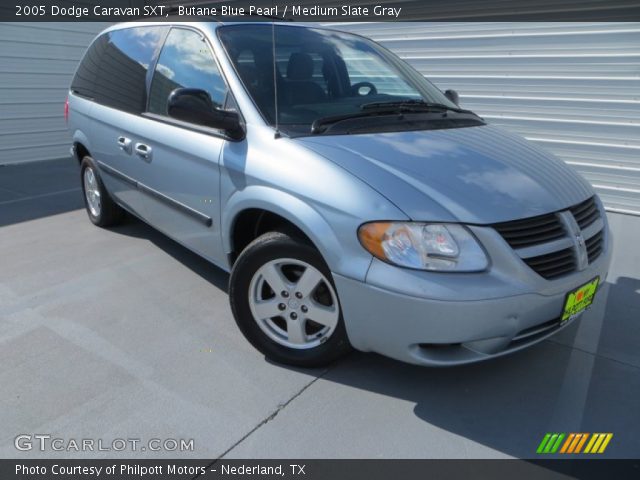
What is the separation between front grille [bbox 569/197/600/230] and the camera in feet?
8.33

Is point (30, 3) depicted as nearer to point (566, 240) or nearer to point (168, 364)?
point (168, 364)

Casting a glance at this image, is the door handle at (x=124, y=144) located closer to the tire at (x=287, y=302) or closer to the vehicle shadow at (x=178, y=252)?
the vehicle shadow at (x=178, y=252)

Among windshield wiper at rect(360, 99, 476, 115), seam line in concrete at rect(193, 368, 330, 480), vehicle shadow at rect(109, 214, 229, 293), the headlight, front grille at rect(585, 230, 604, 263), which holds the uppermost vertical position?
windshield wiper at rect(360, 99, 476, 115)

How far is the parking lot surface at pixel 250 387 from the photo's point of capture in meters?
2.25

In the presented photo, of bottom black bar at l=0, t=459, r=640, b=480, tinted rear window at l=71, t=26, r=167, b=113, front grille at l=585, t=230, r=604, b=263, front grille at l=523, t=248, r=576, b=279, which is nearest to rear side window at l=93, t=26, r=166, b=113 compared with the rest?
tinted rear window at l=71, t=26, r=167, b=113

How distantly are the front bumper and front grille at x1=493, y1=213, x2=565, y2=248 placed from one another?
14cm

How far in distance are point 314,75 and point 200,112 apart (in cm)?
84

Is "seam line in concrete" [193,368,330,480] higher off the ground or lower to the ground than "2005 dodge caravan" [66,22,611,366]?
lower

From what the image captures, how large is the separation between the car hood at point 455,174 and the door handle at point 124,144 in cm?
166

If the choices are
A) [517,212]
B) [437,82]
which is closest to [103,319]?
[517,212]

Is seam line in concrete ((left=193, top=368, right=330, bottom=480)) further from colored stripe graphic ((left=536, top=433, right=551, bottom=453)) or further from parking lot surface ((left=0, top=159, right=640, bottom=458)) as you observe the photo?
colored stripe graphic ((left=536, top=433, right=551, bottom=453))

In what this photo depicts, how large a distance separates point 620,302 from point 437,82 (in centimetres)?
377

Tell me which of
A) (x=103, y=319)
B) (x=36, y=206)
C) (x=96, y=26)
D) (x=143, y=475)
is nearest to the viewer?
(x=143, y=475)

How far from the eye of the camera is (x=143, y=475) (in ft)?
6.82
